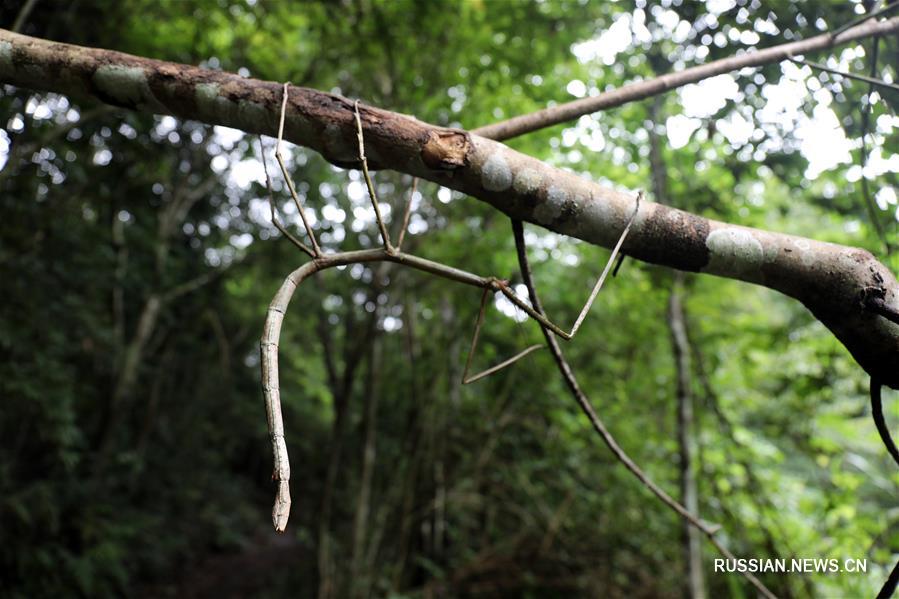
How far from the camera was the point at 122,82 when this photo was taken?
1.18 meters

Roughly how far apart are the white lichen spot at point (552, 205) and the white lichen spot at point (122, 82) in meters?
0.93

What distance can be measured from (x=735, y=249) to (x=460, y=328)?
3359mm

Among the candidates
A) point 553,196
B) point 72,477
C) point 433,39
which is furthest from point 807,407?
point 72,477

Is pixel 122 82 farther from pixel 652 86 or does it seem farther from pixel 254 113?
pixel 652 86

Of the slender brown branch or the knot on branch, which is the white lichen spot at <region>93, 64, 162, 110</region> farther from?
the slender brown branch

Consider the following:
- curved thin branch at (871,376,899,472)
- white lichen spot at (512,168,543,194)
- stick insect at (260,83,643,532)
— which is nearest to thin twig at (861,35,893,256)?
curved thin branch at (871,376,899,472)

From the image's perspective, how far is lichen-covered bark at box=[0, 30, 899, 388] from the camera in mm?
1141

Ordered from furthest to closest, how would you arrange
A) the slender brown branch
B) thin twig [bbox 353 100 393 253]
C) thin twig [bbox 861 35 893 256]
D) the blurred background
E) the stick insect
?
1. the blurred background
2. thin twig [bbox 861 35 893 256]
3. the slender brown branch
4. thin twig [bbox 353 100 393 253]
5. the stick insect

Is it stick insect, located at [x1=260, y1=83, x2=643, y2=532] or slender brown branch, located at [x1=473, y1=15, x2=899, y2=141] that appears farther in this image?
slender brown branch, located at [x1=473, y1=15, x2=899, y2=141]

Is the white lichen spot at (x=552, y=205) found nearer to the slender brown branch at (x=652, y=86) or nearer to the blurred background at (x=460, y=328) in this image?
the slender brown branch at (x=652, y=86)

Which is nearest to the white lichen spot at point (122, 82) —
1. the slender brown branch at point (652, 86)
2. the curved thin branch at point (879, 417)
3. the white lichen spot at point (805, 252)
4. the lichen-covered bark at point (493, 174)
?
the lichen-covered bark at point (493, 174)

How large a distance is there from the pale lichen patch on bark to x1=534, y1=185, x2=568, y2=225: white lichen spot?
0.35 meters

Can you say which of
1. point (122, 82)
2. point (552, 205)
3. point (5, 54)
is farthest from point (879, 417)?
point (5, 54)

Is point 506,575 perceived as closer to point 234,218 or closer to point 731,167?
point 731,167
